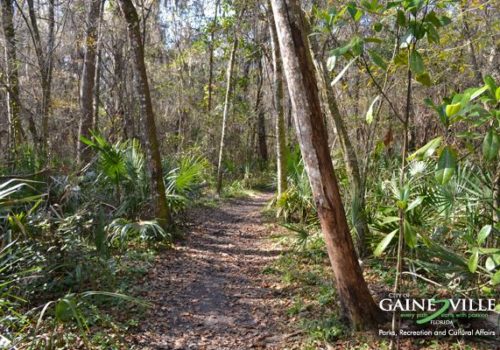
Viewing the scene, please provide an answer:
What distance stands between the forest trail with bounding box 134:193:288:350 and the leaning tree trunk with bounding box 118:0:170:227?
2.89 ft

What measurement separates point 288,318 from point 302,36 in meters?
3.09

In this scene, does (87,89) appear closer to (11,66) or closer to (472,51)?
(11,66)

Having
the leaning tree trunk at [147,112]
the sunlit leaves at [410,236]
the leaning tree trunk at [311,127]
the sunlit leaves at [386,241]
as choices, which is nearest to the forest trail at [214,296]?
the leaning tree trunk at [147,112]

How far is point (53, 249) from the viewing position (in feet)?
14.6

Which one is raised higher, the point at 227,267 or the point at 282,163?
the point at 282,163

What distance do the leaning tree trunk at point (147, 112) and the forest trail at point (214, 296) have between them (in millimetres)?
881

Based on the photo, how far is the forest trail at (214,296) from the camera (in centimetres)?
399

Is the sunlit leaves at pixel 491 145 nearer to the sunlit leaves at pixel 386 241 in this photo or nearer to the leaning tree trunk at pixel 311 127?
the sunlit leaves at pixel 386 241

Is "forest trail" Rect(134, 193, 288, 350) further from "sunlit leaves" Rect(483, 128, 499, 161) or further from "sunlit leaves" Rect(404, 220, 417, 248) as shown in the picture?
"sunlit leaves" Rect(483, 128, 499, 161)

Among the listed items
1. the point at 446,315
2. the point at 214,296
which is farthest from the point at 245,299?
the point at 446,315

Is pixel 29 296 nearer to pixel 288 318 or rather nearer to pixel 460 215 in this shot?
pixel 288 318

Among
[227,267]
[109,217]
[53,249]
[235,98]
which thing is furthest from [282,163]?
[235,98]

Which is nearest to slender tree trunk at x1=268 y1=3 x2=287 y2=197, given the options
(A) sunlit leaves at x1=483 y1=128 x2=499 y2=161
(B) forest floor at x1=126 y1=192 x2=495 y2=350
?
(B) forest floor at x1=126 y1=192 x2=495 y2=350

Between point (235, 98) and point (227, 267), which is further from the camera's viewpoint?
point (235, 98)
